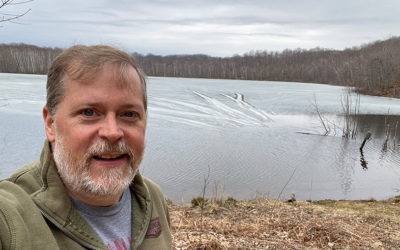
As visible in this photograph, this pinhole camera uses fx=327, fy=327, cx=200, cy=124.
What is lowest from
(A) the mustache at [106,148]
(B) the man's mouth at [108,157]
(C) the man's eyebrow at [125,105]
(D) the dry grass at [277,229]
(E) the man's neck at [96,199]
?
(D) the dry grass at [277,229]

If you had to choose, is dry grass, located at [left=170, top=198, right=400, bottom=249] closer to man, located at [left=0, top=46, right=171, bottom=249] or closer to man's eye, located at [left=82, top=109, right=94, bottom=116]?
man, located at [left=0, top=46, right=171, bottom=249]

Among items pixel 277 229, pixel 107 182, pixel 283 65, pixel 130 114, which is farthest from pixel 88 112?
pixel 283 65

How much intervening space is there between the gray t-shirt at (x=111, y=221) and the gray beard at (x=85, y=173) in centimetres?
8

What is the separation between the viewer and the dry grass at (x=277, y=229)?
17.0 feet

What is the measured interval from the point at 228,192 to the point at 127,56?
34.8 ft

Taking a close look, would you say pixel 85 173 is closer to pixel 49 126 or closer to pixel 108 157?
pixel 108 157

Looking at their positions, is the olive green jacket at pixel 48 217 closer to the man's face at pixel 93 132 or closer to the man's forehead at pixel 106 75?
the man's face at pixel 93 132

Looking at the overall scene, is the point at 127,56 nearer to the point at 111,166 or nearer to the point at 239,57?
the point at 111,166

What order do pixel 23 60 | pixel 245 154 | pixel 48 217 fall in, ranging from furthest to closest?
pixel 23 60 < pixel 245 154 < pixel 48 217

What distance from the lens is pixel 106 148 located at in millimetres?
1434

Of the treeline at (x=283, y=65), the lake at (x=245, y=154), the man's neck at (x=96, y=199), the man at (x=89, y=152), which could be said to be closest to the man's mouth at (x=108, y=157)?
the man at (x=89, y=152)

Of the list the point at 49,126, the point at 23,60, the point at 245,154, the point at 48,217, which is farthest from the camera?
the point at 23,60

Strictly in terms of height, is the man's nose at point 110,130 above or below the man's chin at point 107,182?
above

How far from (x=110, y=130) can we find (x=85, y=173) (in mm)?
217
